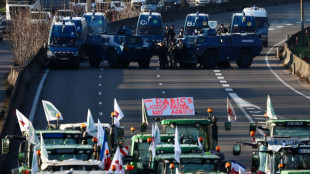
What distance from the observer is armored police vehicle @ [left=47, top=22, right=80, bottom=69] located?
2056 inches

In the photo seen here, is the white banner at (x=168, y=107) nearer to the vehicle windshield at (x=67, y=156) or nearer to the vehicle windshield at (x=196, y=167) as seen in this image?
the vehicle windshield at (x=67, y=156)

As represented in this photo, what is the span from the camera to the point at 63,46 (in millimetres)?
53156

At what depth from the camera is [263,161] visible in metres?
21.8

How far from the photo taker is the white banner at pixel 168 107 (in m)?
26.9

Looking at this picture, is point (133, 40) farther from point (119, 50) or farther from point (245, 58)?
point (245, 58)

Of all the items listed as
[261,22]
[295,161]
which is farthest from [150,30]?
[295,161]

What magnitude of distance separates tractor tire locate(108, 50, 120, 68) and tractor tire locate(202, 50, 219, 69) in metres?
4.33

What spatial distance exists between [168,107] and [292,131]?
3.95m

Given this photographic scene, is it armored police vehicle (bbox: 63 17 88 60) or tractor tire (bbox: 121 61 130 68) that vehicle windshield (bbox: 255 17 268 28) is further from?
tractor tire (bbox: 121 61 130 68)

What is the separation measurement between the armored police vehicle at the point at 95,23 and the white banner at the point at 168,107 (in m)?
37.6

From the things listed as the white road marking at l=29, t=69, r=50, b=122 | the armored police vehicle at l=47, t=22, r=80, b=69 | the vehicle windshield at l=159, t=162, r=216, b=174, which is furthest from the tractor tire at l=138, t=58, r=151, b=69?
the vehicle windshield at l=159, t=162, r=216, b=174

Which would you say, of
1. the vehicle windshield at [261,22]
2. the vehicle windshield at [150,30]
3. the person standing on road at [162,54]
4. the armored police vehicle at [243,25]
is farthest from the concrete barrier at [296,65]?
the vehicle windshield at [261,22]

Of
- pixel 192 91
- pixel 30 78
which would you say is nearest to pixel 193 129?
pixel 192 91

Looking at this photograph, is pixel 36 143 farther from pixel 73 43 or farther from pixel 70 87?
pixel 73 43
